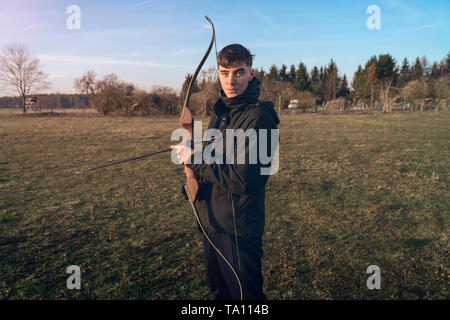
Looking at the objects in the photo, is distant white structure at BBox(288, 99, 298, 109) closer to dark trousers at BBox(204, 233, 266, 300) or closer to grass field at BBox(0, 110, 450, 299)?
grass field at BBox(0, 110, 450, 299)

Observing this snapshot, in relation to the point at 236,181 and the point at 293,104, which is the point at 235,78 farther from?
the point at 293,104

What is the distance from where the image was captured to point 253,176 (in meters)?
1.86

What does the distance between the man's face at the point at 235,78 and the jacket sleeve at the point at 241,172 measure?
307 millimetres

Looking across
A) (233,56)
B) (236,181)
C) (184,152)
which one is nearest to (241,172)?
(236,181)

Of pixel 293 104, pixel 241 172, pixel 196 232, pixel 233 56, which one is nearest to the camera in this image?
pixel 241 172

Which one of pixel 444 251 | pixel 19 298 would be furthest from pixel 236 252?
pixel 444 251

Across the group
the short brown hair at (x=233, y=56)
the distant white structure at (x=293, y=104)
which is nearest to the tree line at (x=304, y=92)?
the distant white structure at (x=293, y=104)

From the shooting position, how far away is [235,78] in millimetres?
2016

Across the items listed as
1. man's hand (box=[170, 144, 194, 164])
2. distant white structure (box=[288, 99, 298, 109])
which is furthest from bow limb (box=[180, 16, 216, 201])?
distant white structure (box=[288, 99, 298, 109])

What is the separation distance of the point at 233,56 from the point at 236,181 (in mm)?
848

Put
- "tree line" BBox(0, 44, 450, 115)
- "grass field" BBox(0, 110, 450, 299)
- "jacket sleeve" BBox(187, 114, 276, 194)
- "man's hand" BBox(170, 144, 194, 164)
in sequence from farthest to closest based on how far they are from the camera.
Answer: "tree line" BBox(0, 44, 450, 115), "grass field" BBox(0, 110, 450, 299), "man's hand" BBox(170, 144, 194, 164), "jacket sleeve" BBox(187, 114, 276, 194)

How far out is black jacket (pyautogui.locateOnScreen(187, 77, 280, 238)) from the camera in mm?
1858

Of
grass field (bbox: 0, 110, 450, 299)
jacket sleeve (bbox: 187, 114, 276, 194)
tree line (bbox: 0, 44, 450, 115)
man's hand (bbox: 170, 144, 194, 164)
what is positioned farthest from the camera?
tree line (bbox: 0, 44, 450, 115)
